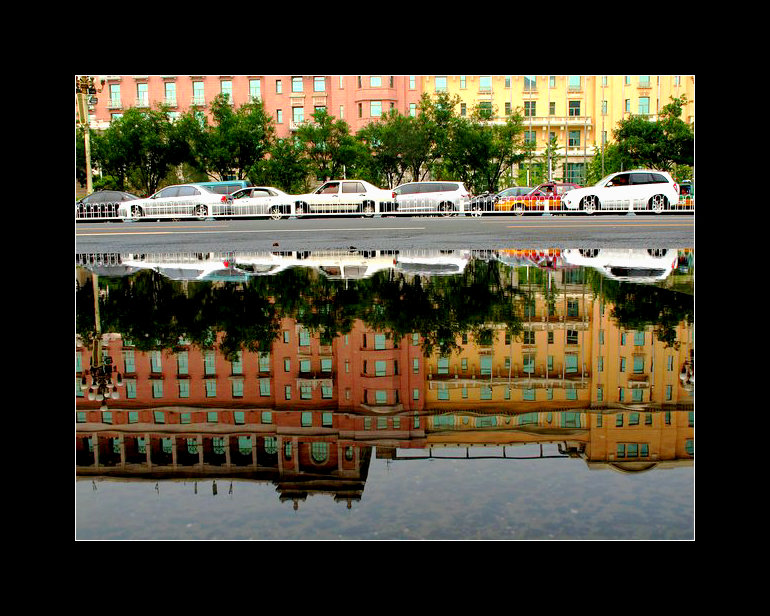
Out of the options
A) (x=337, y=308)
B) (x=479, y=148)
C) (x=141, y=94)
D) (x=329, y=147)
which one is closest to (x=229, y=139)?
(x=329, y=147)

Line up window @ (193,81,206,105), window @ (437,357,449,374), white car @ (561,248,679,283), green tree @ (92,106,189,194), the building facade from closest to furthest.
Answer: window @ (437,357,449,374)
white car @ (561,248,679,283)
green tree @ (92,106,189,194)
the building facade
window @ (193,81,206,105)

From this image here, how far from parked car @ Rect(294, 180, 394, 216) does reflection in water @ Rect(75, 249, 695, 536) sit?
88.7ft

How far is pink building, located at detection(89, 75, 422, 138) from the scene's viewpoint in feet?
222

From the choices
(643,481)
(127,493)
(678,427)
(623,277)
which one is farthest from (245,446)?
(623,277)

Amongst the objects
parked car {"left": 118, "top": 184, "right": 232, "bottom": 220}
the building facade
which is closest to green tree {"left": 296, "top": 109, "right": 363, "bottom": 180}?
parked car {"left": 118, "top": 184, "right": 232, "bottom": 220}

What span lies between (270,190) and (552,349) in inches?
1210

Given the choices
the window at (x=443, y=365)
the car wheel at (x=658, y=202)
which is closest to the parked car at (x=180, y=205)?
the car wheel at (x=658, y=202)

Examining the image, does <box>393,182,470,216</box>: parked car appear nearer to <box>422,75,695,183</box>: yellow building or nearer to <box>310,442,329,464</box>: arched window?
<box>310,442,329,464</box>: arched window

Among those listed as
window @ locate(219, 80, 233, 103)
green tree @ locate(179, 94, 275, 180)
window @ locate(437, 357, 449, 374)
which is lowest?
window @ locate(437, 357, 449, 374)

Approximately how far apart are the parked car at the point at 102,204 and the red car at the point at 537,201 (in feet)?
51.4

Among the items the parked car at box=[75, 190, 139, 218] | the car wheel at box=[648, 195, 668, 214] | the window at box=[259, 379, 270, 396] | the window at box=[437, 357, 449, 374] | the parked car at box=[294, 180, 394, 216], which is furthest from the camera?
the parked car at box=[75, 190, 139, 218]

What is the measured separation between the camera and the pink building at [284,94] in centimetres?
6775

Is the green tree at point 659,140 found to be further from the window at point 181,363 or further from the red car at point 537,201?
the window at point 181,363

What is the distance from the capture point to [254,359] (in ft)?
11.1
